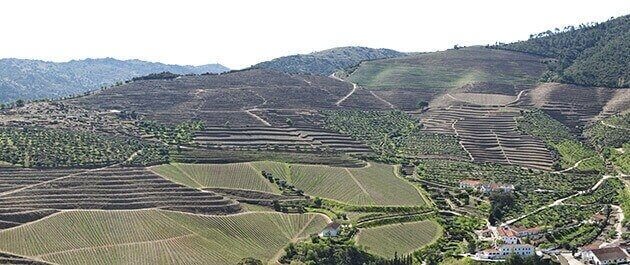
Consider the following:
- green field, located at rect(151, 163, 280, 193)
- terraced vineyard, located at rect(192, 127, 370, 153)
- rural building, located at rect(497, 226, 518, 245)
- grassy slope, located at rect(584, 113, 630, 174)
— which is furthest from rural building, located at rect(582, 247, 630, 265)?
terraced vineyard, located at rect(192, 127, 370, 153)

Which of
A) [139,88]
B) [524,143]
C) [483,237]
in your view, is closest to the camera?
[483,237]

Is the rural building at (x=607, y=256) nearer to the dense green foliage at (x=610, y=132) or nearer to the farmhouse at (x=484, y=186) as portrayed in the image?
the farmhouse at (x=484, y=186)

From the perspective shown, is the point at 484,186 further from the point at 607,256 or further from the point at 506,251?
the point at 607,256

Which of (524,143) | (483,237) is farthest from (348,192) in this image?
(524,143)

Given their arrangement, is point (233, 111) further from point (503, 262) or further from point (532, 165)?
point (503, 262)

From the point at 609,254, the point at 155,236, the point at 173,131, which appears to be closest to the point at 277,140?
the point at 173,131

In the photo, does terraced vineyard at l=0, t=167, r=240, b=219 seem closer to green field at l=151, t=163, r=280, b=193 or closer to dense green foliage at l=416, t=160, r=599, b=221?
green field at l=151, t=163, r=280, b=193
